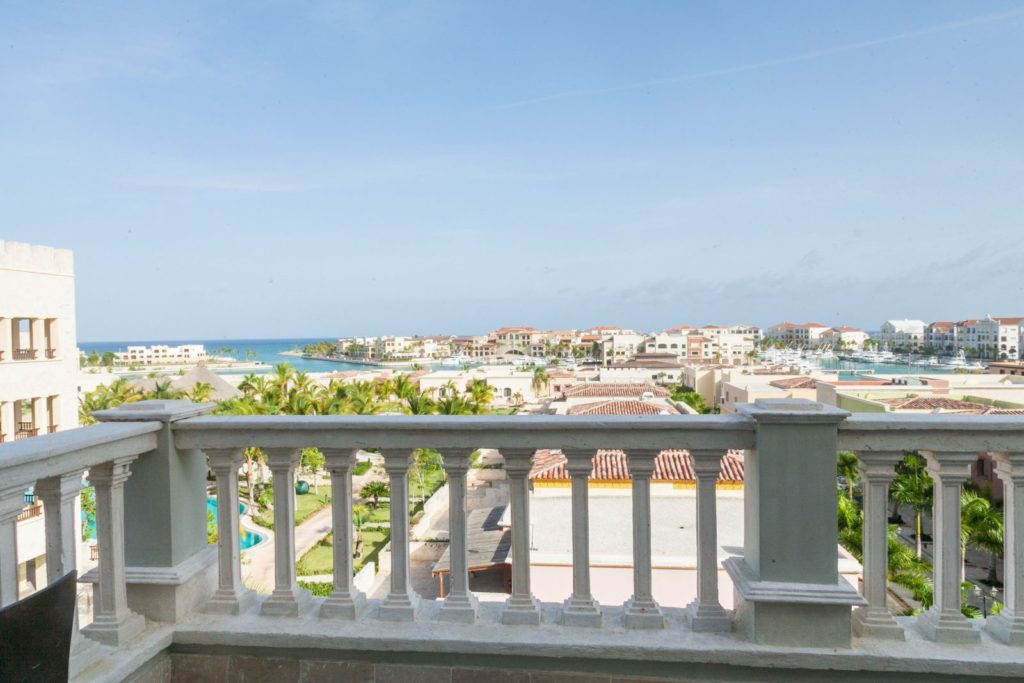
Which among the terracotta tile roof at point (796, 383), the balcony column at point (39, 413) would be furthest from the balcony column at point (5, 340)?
the terracotta tile roof at point (796, 383)

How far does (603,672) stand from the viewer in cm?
280

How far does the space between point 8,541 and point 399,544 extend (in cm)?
141

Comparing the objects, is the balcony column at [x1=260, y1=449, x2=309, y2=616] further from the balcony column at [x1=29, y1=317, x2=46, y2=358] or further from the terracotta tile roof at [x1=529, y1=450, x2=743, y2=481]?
the balcony column at [x1=29, y1=317, x2=46, y2=358]

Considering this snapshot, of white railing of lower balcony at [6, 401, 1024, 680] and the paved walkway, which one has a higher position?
white railing of lower balcony at [6, 401, 1024, 680]

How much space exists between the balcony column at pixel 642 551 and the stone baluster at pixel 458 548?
27.3 inches

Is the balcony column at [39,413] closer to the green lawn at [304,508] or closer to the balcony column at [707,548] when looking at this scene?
the green lawn at [304,508]

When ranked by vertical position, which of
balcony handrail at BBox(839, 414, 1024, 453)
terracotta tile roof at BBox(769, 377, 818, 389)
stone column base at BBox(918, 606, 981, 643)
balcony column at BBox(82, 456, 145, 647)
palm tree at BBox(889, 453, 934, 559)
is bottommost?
palm tree at BBox(889, 453, 934, 559)

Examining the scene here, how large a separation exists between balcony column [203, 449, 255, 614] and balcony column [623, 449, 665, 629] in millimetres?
1754

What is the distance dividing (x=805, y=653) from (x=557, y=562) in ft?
24.0

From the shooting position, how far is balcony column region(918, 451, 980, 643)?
105 inches

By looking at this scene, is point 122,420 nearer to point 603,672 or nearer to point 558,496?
point 603,672

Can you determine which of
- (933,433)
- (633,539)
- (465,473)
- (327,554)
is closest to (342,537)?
(465,473)

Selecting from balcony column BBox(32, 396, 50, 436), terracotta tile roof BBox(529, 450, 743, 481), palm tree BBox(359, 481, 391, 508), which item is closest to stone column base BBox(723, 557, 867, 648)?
terracotta tile roof BBox(529, 450, 743, 481)

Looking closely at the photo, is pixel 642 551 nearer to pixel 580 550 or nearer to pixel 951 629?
pixel 580 550
